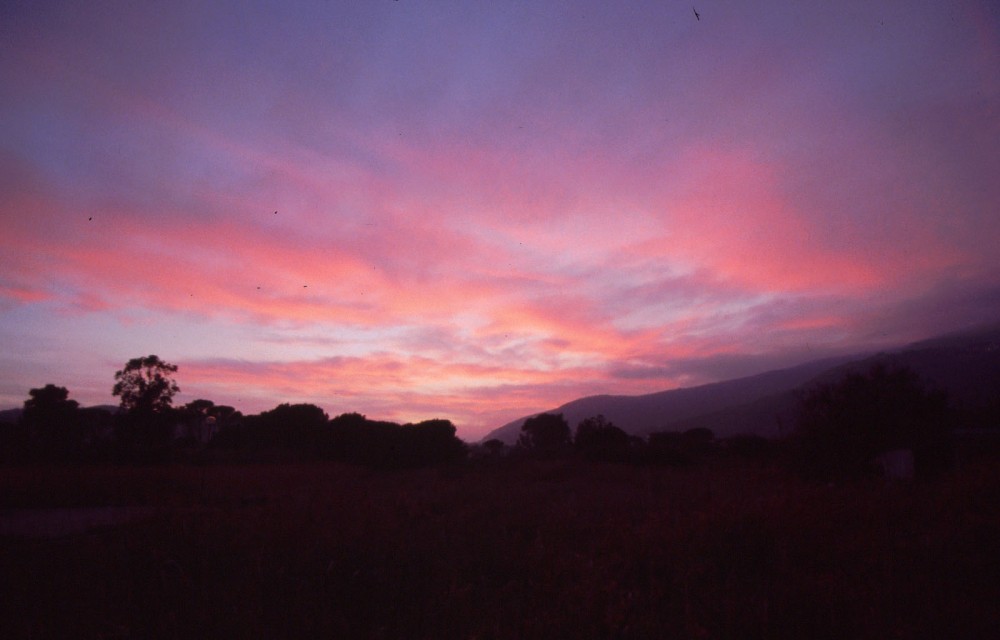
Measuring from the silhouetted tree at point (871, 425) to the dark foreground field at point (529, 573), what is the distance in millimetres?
5335

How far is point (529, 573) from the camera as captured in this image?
6219mm

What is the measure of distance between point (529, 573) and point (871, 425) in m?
13.8

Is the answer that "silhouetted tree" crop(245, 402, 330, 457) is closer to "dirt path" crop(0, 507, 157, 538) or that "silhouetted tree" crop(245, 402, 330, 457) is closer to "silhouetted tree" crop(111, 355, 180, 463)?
"silhouetted tree" crop(111, 355, 180, 463)

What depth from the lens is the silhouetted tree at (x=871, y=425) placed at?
1411 centimetres

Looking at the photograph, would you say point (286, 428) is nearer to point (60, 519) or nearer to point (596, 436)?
point (596, 436)

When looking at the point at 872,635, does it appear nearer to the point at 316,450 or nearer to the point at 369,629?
the point at 369,629

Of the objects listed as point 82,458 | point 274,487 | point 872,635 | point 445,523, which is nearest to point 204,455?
point 82,458

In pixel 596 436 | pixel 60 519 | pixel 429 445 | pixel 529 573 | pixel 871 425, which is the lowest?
pixel 596 436

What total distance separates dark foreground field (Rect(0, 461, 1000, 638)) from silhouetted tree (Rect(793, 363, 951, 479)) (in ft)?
17.5

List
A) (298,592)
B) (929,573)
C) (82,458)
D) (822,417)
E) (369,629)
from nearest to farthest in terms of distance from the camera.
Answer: (369,629) → (298,592) → (929,573) → (822,417) → (82,458)

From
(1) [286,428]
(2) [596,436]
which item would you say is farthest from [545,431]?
(1) [286,428]

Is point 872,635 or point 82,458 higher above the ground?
point 82,458

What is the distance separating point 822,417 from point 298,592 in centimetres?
1623

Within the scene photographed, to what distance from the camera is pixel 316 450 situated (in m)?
40.2
